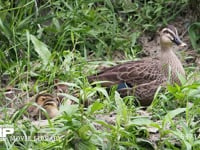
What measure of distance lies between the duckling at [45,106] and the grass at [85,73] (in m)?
0.19

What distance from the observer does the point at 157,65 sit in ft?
28.0

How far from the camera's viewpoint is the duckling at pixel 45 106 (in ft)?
23.7

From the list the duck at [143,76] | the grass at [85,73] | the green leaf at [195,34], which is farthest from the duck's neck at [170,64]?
the green leaf at [195,34]

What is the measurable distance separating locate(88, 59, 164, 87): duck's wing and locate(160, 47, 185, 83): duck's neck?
0.08 m

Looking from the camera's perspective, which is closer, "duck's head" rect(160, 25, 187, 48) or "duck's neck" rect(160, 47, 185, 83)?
"duck's neck" rect(160, 47, 185, 83)

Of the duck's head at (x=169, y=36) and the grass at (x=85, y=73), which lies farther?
the duck's head at (x=169, y=36)

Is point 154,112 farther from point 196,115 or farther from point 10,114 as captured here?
point 10,114

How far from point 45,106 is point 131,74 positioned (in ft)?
4.21

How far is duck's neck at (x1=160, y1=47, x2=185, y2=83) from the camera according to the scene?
847 cm

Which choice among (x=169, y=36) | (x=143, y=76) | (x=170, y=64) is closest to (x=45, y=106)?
(x=143, y=76)

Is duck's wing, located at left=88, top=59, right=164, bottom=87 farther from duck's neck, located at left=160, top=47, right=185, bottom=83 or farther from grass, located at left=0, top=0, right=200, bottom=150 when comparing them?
grass, located at left=0, top=0, right=200, bottom=150

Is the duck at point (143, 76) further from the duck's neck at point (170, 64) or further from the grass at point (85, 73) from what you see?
the grass at point (85, 73)

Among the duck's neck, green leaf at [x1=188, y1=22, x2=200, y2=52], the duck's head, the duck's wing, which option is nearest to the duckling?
the duck's wing

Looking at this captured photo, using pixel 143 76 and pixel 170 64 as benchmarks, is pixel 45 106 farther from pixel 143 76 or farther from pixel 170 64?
pixel 170 64
